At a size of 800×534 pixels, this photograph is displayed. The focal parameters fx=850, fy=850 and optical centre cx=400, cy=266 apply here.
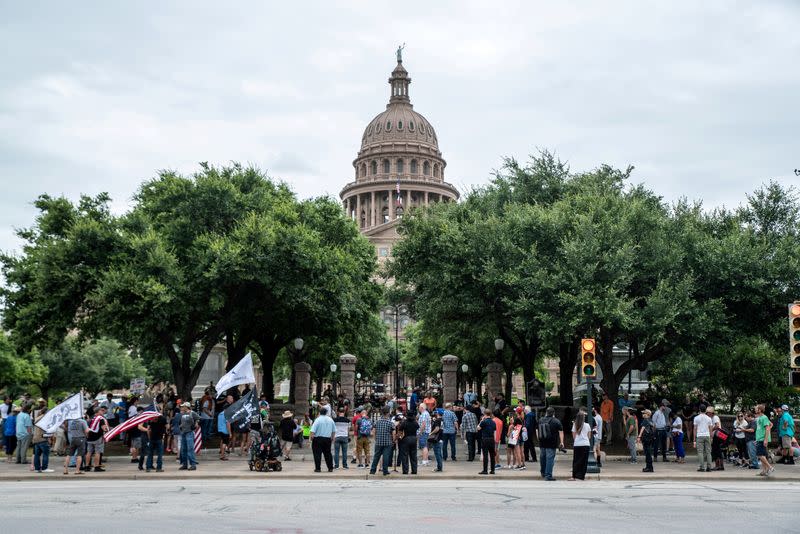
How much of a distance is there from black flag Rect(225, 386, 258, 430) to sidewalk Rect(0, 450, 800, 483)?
4.23ft

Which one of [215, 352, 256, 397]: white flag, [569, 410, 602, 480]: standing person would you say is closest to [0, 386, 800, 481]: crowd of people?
[569, 410, 602, 480]: standing person

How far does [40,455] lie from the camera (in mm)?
22250

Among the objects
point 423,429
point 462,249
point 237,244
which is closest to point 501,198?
point 462,249

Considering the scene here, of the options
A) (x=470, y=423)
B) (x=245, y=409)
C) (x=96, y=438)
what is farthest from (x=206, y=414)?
(x=470, y=423)

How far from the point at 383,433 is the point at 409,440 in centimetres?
76

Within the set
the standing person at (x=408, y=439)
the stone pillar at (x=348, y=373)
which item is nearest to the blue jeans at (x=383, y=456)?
the standing person at (x=408, y=439)

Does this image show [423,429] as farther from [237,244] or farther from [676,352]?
[676,352]

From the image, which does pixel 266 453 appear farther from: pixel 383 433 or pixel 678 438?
pixel 678 438

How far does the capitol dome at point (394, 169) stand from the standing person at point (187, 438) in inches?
5034

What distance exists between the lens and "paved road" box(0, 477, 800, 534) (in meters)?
12.2

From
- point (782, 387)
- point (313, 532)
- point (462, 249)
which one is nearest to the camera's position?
point (313, 532)

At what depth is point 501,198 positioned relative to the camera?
3878 cm

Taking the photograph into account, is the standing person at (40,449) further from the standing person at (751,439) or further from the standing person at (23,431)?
the standing person at (751,439)

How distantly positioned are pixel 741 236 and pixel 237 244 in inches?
674
